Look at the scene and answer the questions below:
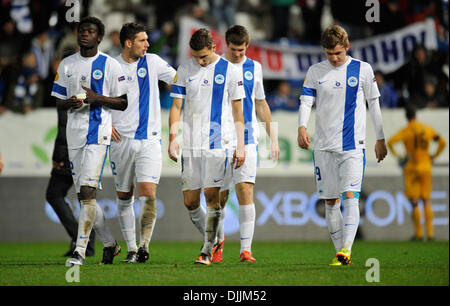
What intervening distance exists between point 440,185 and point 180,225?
4.69 m

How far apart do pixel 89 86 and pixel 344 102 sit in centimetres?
253

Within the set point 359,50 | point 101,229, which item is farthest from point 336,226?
point 359,50

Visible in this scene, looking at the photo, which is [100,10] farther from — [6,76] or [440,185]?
[440,185]

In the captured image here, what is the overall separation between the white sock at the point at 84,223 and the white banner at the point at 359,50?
7.61m

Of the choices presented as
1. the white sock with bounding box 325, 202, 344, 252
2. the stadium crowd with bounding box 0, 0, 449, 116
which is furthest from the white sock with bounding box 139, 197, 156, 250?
the stadium crowd with bounding box 0, 0, 449, 116

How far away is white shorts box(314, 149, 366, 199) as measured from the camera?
26.7ft

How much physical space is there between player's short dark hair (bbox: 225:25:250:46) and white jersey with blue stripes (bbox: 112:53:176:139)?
2.91ft

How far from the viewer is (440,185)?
48.4ft

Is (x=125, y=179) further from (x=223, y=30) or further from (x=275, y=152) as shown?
(x=223, y=30)

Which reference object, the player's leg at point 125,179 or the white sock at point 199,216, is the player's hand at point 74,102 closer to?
the player's leg at point 125,179

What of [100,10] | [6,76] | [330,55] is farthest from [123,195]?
[100,10]

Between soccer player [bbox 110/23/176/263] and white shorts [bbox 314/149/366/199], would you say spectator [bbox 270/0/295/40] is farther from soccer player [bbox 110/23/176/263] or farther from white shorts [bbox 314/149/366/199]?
white shorts [bbox 314/149/366/199]

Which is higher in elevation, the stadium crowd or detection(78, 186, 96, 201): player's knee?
the stadium crowd

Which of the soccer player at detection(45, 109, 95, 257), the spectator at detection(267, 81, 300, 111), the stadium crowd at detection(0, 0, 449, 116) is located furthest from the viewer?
the spectator at detection(267, 81, 300, 111)
